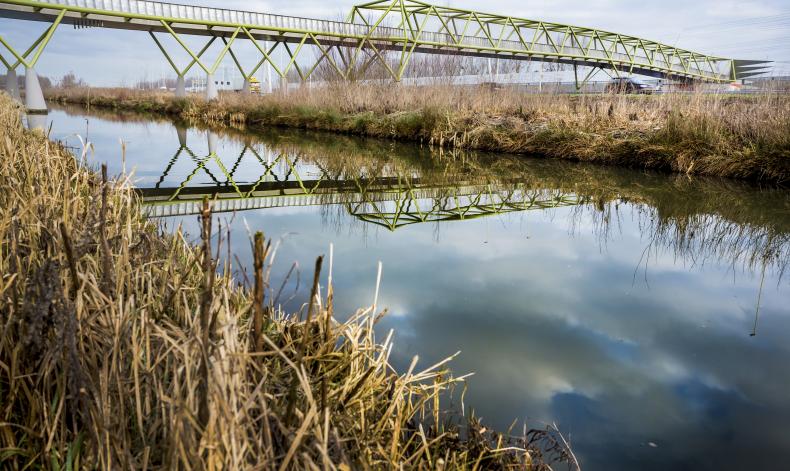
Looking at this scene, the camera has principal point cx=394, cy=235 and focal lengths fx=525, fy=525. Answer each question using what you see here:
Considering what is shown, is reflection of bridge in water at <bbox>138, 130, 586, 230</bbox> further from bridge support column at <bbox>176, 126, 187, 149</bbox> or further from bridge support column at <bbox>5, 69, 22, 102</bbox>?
bridge support column at <bbox>5, 69, 22, 102</bbox>

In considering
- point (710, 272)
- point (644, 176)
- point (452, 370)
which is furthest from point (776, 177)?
point (452, 370)

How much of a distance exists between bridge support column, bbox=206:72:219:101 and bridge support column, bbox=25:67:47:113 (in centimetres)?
459

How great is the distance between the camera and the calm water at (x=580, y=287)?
1.57 meters

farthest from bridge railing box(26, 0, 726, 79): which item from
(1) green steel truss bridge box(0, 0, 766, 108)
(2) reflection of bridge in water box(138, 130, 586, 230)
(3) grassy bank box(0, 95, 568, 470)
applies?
(3) grassy bank box(0, 95, 568, 470)

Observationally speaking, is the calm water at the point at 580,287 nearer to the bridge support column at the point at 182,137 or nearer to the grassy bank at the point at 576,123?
the grassy bank at the point at 576,123

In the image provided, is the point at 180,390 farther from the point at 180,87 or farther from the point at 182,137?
the point at 180,87

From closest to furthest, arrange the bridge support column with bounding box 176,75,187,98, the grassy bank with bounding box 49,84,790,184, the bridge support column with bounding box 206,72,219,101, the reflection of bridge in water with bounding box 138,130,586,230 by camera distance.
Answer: the reflection of bridge in water with bounding box 138,130,586,230 < the grassy bank with bounding box 49,84,790,184 < the bridge support column with bounding box 206,72,219,101 < the bridge support column with bounding box 176,75,187,98

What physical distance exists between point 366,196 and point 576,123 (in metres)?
3.91

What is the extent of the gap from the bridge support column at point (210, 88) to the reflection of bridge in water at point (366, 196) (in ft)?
38.5

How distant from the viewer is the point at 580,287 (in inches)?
102

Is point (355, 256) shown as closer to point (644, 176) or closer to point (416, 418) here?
point (416, 418)

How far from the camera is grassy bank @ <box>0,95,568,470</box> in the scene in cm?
82

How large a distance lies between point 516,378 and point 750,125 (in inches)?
194

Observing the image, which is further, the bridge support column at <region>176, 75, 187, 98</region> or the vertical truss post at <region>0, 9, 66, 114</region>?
the bridge support column at <region>176, 75, 187, 98</region>
